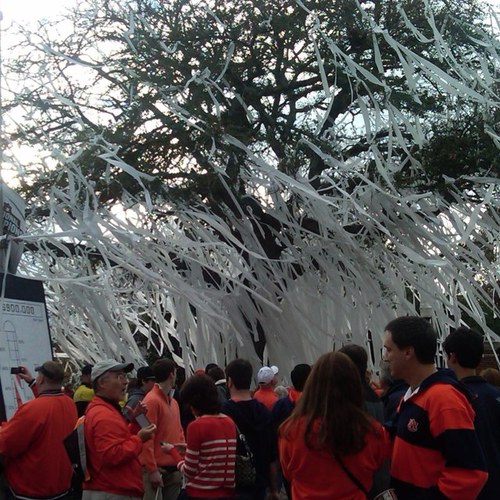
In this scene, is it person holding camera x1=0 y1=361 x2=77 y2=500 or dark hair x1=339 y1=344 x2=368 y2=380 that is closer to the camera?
dark hair x1=339 y1=344 x2=368 y2=380

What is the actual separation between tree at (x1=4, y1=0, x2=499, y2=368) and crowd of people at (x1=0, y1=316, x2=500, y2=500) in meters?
2.68

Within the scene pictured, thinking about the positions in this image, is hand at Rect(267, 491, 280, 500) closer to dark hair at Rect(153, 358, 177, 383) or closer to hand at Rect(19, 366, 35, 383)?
dark hair at Rect(153, 358, 177, 383)

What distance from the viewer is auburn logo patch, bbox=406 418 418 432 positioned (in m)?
3.12

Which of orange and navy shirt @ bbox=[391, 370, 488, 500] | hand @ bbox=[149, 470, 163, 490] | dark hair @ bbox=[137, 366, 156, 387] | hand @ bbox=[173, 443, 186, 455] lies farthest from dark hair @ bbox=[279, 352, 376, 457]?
dark hair @ bbox=[137, 366, 156, 387]

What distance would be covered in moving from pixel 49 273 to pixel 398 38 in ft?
17.9

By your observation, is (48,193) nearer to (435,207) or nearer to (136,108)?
(136,108)

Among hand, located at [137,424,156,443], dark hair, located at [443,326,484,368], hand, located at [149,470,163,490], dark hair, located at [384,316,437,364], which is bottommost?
hand, located at [149,470,163,490]

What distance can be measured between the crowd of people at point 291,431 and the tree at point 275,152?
8.80ft

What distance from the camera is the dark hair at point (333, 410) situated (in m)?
3.21

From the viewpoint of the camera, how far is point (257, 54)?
10812mm

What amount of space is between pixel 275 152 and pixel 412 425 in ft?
24.2

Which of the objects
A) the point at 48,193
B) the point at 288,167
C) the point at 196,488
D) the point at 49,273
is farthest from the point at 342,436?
the point at 49,273

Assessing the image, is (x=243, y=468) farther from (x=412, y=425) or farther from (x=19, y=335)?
(x=19, y=335)

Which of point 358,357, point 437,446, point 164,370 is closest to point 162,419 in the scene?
point 164,370
